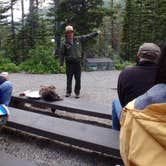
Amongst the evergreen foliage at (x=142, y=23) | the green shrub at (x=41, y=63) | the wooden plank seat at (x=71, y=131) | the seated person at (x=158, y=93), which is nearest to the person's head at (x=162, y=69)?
the seated person at (x=158, y=93)

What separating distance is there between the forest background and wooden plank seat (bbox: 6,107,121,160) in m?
7.43

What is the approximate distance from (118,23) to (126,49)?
238 centimetres

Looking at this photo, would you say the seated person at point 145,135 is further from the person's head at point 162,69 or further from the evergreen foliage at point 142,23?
the evergreen foliage at point 142,23

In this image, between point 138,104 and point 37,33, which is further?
point 37,33

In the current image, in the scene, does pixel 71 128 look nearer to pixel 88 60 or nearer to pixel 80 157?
pixel 80 157

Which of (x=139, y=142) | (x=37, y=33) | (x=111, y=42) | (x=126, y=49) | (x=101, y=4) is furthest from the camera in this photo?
(x=111, y=42)

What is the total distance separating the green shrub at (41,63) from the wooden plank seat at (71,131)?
7.19 m

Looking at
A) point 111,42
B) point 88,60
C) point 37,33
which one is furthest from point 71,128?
point 111,42

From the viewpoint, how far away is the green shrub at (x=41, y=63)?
12.0 metres

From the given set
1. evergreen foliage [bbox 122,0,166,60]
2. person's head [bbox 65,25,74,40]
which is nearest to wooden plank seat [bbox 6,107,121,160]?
person's head [bbox 65,25,74,40]

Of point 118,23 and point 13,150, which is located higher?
point 118,23

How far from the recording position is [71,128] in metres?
4.10

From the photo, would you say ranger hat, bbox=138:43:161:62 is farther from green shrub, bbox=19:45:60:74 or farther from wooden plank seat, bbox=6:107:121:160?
green shrub, bbox=19:45:60:74

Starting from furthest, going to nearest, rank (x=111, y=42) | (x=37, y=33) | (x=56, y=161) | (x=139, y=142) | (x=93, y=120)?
(x=111, y=42) → (x=37, y=33) → (x=93, y=120) → (x=56, y=161) → (x=139, y=142)
